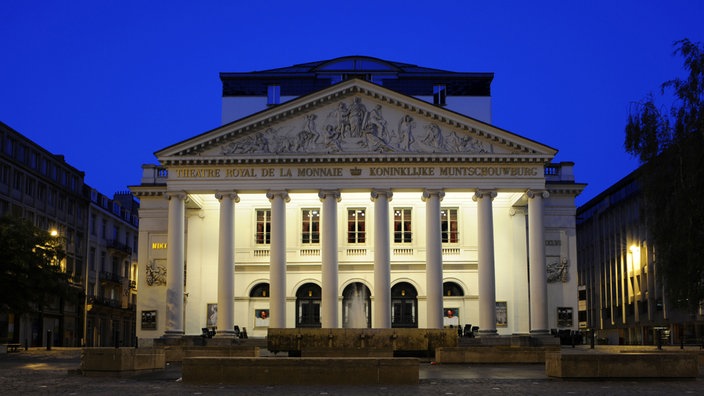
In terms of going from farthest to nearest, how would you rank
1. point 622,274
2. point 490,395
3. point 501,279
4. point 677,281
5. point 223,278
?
point 622,274
point 501,279
point 223,278
point 677,281
point 490,395

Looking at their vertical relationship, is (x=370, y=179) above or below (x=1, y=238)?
above

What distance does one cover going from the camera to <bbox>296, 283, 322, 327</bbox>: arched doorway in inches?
2154

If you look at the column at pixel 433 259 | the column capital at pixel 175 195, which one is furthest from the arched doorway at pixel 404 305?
the column capital at pixel 175 195

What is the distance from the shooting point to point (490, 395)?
18.0 meters

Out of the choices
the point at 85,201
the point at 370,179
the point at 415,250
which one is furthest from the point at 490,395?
the point at 85,201

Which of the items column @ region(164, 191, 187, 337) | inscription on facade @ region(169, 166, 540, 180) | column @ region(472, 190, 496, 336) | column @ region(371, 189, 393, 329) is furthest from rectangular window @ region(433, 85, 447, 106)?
column @ region(164, 191, 187, 337)

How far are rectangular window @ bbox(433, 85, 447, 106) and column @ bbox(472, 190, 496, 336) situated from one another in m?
14.3

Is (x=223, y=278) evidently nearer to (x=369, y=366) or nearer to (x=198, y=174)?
(x=198, y=174)

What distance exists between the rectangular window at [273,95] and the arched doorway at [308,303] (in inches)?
583

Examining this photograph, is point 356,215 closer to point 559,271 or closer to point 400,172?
point 400,172

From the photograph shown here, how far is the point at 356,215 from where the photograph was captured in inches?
2172

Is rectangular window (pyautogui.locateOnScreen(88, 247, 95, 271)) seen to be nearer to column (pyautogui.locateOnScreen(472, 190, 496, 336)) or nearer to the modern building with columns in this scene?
the modern building with columns

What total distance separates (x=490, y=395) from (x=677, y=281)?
1386 centimetres

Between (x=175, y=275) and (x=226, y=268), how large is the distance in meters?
2.94
